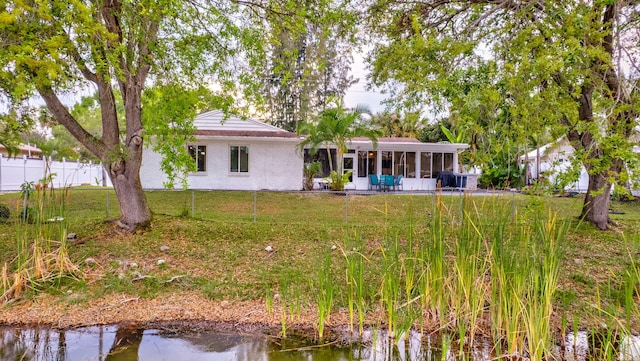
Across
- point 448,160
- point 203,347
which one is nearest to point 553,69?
point 203,347

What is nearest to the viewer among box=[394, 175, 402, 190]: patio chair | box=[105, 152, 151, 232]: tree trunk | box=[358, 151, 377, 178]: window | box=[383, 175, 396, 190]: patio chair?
box=[105, 152, 151, 232]: tree trunk

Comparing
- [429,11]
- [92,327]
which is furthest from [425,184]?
[92,327]

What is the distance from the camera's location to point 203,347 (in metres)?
3.92

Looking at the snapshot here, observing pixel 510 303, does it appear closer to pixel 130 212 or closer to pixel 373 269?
pixel 373 269

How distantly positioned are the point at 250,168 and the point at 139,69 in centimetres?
1011

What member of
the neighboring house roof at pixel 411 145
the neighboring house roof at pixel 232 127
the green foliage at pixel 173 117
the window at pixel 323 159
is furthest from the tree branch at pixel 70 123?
the neighboring house roof at pixel 411 145

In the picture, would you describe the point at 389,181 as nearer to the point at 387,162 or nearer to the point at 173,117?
the point at 387,162

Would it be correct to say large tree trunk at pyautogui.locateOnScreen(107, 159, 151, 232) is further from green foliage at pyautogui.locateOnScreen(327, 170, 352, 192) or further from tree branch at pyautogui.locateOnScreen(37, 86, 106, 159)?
green foliage at pyautogui.locateOnScreen(327, 170, 352, 192)

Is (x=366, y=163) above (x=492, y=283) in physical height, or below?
above

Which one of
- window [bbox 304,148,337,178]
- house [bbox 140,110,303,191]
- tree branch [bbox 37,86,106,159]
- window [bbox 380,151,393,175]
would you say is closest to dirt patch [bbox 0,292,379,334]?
tree branch [bbox 37,86,106,159]

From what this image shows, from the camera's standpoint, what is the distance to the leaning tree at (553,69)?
16.7 ft

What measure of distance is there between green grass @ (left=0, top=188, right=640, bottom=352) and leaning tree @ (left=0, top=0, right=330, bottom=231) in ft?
4.78

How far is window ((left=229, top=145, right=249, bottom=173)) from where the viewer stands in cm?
1702

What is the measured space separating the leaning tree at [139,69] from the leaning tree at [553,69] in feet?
8.46
